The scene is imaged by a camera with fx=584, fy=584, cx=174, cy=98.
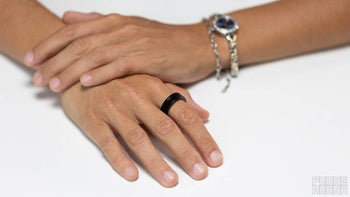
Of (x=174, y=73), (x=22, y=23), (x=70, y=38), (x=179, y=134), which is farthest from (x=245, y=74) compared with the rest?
(x=22, y=23)

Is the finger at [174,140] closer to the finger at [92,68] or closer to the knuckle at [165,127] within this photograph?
the knuckle at [165,127]

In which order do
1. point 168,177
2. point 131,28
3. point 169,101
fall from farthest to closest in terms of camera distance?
point 131,28
point 169,101
point 168,177

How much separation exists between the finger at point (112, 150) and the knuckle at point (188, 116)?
5.4 inches

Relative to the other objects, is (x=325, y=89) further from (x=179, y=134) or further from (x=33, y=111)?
(x=33, y=111)

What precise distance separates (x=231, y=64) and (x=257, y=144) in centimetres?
26

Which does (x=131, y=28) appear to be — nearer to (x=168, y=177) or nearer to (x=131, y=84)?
(x=131, y=84)

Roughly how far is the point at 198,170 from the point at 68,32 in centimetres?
44

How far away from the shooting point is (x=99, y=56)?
126 centimetres

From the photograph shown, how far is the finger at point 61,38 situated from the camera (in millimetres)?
1292

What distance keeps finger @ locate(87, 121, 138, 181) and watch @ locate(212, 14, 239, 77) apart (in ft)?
1.13

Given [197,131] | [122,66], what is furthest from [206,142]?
[122,66]

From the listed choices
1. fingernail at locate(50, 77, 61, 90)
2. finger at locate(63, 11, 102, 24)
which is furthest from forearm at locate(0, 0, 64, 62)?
fingernail at locate(50, 77, 61, 90)

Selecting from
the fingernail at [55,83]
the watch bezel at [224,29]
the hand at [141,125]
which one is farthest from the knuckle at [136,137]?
the watch bezel at [224,29]

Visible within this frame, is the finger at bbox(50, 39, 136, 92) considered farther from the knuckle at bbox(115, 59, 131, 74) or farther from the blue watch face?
the blue watch face
